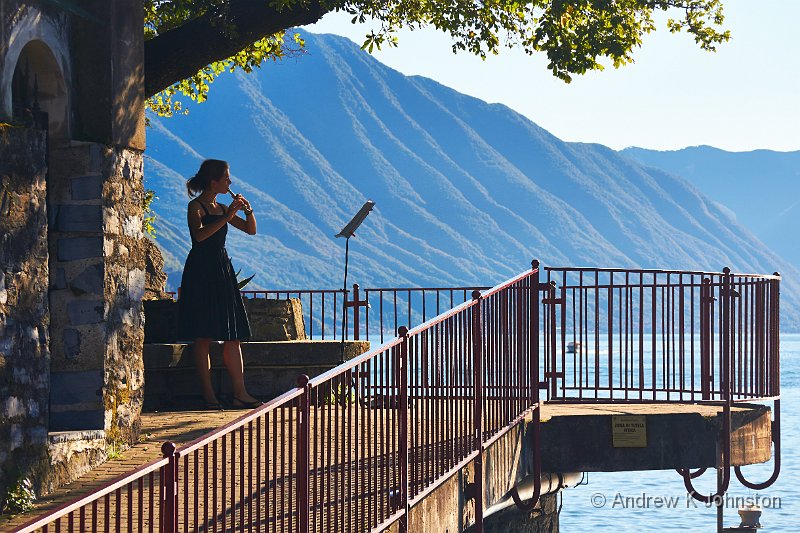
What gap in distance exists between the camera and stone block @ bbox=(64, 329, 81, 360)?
8.49 meters

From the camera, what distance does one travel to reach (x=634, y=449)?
11383mm

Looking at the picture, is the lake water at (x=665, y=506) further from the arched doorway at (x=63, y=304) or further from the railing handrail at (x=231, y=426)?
the railing handrail at (x=231, y=426)

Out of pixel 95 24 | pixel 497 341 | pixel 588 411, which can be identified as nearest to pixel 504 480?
pixel 497 341

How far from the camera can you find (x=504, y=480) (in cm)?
995

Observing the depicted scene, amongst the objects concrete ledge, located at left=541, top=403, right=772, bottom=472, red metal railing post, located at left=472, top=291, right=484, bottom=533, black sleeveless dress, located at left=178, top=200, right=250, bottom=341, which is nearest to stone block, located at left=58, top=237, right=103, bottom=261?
black sleeveless dress, located at left=178, top=200, right=250, bottom=341

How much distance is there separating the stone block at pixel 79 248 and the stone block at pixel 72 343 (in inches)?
18.6

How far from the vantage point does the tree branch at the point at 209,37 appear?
476 inches

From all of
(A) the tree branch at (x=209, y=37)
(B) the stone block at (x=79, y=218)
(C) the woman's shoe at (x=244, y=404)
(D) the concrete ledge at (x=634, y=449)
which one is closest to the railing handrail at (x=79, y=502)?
(B) the stone block at (x=79, y=218)

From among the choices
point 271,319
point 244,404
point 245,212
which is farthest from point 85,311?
point 271,319

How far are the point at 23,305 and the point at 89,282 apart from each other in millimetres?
1264

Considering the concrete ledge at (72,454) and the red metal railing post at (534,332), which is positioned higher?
the red metal railing post at (534,332)

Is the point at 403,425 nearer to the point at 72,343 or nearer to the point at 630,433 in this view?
the point at 72,343

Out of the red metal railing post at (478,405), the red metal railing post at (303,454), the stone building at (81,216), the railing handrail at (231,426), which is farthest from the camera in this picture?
the red metal railing post at (478,405)

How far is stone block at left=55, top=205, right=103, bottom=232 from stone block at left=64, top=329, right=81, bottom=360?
660 millimetres
